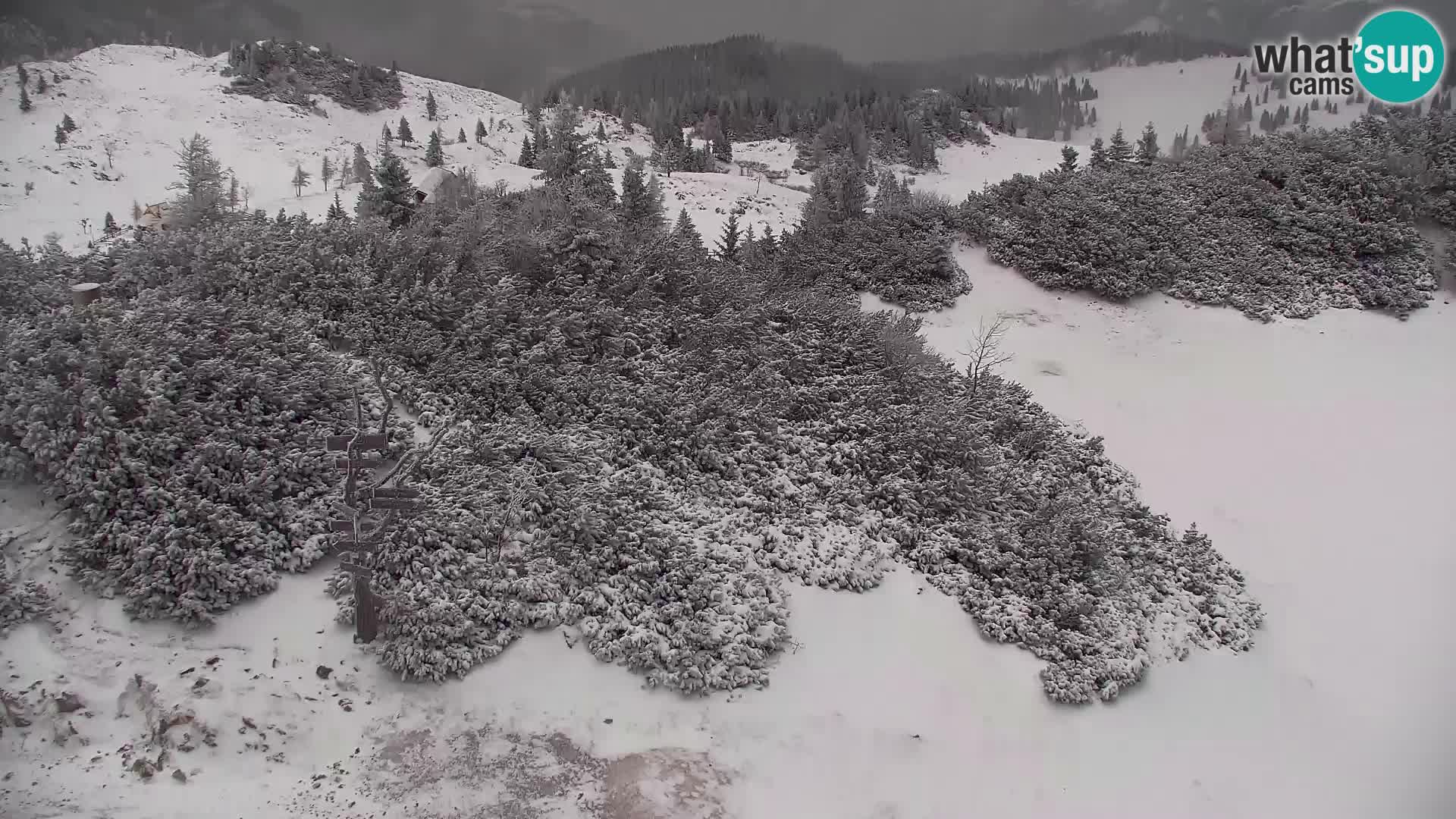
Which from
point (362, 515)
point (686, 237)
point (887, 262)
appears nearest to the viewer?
point (362, 515)

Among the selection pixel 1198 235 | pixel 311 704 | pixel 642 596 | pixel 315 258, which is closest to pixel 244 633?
pixel 311 704

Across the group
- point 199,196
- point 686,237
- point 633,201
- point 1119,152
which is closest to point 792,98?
point 1119,152

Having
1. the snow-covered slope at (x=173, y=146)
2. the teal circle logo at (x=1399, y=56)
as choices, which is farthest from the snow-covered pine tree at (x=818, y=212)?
the teal circle logo at (x=1399, y=56)

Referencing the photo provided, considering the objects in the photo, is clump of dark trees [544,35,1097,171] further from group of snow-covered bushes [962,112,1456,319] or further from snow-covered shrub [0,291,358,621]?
snow-covered shrub [0,291,358,621]

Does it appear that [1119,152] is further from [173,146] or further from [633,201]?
[173,146]

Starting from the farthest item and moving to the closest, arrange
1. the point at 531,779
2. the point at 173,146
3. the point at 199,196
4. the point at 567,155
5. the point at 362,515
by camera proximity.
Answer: the point at 173,146 < the point at 567,155 < the point at 199,196 < the point at 362,515 < the point at 531,779
